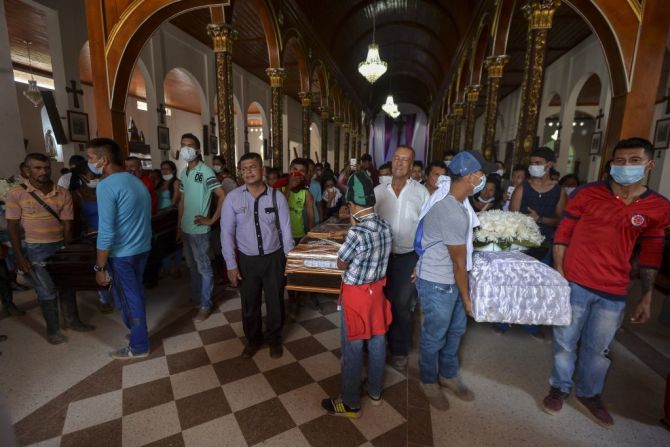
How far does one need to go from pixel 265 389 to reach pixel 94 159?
7.88ft

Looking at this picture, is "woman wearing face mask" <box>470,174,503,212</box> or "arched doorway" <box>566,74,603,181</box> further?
"arched doorway" <box>566,74,603,181</box>

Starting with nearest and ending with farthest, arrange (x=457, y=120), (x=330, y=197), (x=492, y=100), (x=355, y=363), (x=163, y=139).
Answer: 1. (x=355, y=363)
2. (x=330, y=197)
3. (x=492, y=100)
4. (x=163, y=139)
5. (x=457, y=120)

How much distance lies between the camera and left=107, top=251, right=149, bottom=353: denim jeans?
2957mm

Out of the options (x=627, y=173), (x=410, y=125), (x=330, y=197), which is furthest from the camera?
(x=410, y=125)

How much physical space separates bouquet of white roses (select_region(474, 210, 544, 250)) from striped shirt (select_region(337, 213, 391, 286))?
1025 millimetres

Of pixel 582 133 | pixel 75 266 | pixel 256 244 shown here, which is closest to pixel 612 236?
pixel 256 244

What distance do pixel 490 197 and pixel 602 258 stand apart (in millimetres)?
2411

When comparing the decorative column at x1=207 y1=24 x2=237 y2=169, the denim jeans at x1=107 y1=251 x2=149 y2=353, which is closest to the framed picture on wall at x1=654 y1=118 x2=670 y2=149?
the decorative column at x1=207 y1=24 x2=237 y2=169

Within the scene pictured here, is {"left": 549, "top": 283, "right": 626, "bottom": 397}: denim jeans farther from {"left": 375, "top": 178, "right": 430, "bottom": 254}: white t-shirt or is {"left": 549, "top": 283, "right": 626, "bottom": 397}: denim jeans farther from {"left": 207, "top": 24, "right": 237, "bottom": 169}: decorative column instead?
{"left": 207, "top": 24, "right": 237, "bottom": 169}: decorative column

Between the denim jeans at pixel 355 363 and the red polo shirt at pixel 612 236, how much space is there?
1506mm

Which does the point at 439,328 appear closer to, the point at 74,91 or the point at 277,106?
the point at 277,106

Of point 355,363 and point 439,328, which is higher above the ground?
point 439,328

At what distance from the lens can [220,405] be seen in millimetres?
2525

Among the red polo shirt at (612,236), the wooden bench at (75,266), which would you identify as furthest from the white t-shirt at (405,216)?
the wooden bench at (75,266)
